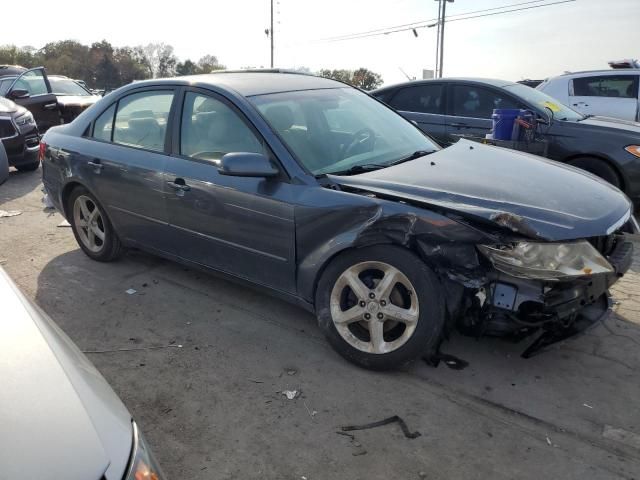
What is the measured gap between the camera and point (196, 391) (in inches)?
116

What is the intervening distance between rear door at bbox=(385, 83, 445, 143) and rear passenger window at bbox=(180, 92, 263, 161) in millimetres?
3890

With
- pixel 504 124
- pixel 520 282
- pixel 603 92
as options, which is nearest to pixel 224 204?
pixel 520 282

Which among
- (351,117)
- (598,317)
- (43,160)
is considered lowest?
(598,317)

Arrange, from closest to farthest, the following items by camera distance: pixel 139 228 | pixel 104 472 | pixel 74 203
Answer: pixel 104 472 → pixel 139 228 → pixel 74 203

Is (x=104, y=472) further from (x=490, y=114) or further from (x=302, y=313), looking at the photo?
(x=490, y=114)

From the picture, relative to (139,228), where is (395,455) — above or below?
below

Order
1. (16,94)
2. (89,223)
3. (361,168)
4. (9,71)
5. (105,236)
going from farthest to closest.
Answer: (9,71) → (16,94) → (89,223) → (105,236) → (361,168)

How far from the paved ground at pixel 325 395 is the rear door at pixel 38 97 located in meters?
7.85

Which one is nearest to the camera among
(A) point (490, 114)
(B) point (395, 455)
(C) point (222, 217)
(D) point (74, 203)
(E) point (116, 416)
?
(E) point (116, 416)

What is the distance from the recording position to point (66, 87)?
42.3 feet

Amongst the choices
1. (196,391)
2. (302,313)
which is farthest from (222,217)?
(196,391)

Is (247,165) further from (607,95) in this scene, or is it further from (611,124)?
(607,95)

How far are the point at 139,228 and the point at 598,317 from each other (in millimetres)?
3297

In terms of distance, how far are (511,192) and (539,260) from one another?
446 mm
